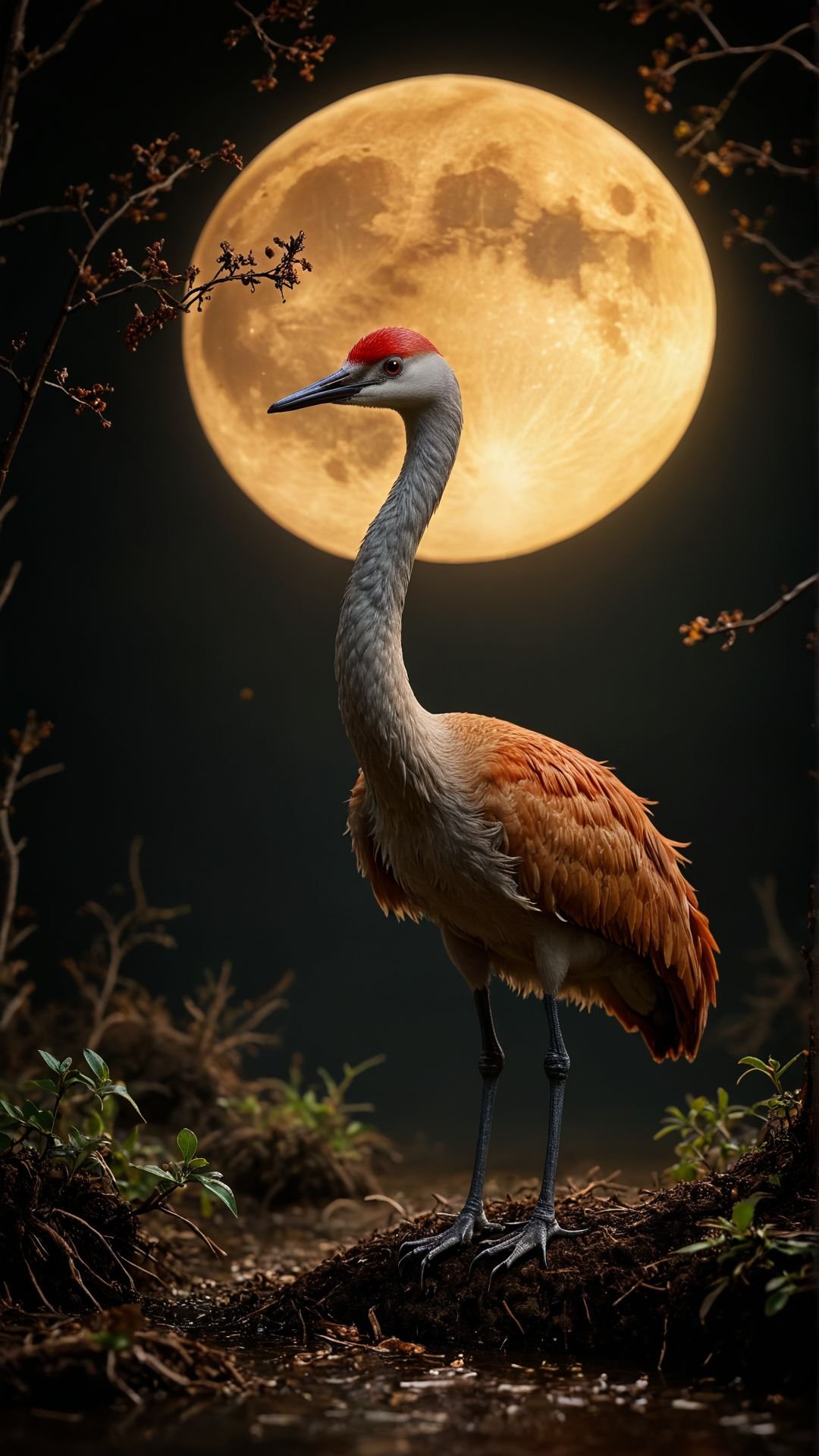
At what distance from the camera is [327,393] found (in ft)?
8.93

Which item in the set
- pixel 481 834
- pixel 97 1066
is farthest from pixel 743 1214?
pixel 97 1066

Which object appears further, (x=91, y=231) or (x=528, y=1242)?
(x=528, y=1242)

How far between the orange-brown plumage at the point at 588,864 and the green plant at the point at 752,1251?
693 mm

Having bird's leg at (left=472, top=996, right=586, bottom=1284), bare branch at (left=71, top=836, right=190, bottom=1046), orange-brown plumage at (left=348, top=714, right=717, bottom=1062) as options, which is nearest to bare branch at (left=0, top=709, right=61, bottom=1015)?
bare branch at (left=71, top=836, right=190, bottom=1046)

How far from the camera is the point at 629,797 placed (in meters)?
2.93

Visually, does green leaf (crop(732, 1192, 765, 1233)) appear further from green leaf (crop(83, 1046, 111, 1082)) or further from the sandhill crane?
green leaf (crop(83, 1046, 111, 1082))

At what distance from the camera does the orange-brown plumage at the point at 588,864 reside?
264 cm

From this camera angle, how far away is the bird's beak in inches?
106

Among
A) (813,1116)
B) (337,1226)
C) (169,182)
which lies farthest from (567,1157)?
(169,182)

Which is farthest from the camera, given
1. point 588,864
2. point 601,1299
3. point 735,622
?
point 588,864

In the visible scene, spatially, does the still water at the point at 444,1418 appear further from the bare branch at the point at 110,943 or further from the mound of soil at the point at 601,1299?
the bare branch at the point at 110,943

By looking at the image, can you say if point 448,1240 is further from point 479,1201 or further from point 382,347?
point 382,347

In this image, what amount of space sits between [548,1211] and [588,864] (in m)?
0.70

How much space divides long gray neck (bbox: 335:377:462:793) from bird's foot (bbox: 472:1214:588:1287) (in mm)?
899
